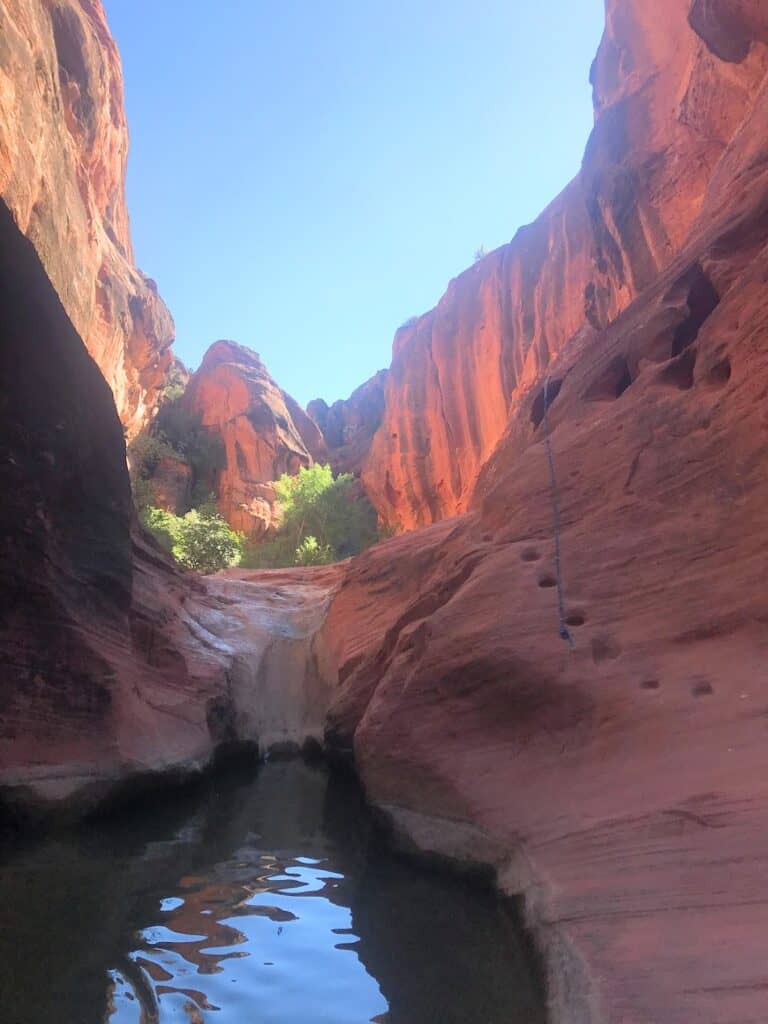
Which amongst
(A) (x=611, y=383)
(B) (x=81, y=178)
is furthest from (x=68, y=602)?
(B) (x=81, y=178)

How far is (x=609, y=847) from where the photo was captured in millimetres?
4246

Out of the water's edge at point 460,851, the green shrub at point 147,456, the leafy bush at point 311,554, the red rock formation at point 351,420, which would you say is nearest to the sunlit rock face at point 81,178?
the green shrub at point 147,456

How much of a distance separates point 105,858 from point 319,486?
26.4 metres

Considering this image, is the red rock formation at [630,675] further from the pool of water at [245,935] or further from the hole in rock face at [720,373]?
the pool of water at [245,935]

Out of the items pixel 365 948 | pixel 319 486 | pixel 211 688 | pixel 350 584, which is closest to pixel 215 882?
pixel 365 948

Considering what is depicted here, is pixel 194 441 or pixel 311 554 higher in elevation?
pixel 194 441

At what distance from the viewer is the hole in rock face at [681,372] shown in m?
7.69

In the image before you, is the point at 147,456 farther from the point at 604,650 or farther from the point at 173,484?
the point at 604,650

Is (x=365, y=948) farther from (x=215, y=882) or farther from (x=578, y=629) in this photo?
(x=578, y=629)

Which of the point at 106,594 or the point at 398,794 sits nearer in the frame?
the point at 398,794

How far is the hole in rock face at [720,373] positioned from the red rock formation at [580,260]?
14.1ft

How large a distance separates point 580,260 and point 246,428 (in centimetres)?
1950

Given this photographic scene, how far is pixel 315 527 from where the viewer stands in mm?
31078

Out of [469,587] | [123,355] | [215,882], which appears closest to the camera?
[215,882]
